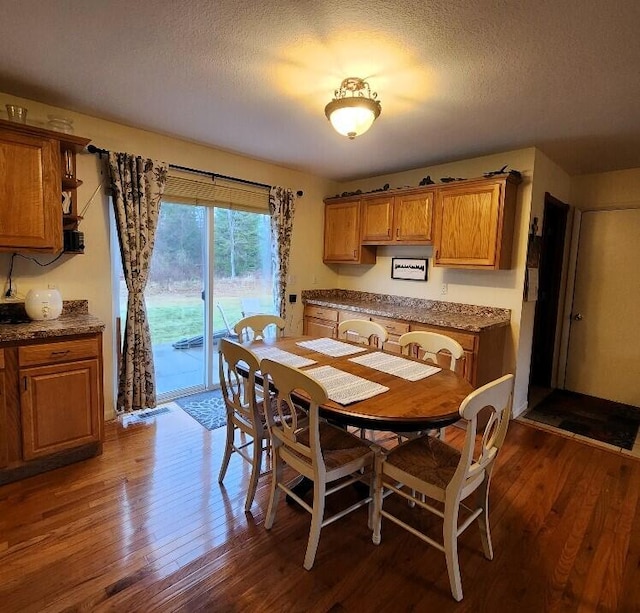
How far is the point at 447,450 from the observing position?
6.14ft

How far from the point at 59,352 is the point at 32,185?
1097 millimetres

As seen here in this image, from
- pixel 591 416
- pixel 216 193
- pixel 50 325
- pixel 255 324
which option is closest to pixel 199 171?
pixel 216 193

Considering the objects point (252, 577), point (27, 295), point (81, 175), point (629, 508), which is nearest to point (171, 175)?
point (81, 175)

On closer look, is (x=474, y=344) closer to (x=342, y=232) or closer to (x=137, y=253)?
(x=342, y=232)

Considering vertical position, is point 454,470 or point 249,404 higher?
point 249,404

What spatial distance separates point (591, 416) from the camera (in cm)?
354

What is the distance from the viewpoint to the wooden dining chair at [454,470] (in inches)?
59.1

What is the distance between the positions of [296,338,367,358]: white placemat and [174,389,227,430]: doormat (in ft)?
Answer: 3.61

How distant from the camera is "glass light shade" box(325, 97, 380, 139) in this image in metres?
1.97

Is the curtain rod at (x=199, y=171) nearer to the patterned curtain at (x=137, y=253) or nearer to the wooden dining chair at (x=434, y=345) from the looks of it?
the patterned curtain at (x=137, y=253)

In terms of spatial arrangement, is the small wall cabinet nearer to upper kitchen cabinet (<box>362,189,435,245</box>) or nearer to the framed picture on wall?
upper kitchen cabinet (<box>362,189,435,245</box>)

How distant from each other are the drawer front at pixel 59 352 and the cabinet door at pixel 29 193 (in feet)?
2.19

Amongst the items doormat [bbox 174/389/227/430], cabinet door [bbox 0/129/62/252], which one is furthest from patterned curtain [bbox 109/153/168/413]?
cabinet door [bbox 0/129/62/252]

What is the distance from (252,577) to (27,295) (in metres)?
2.29
